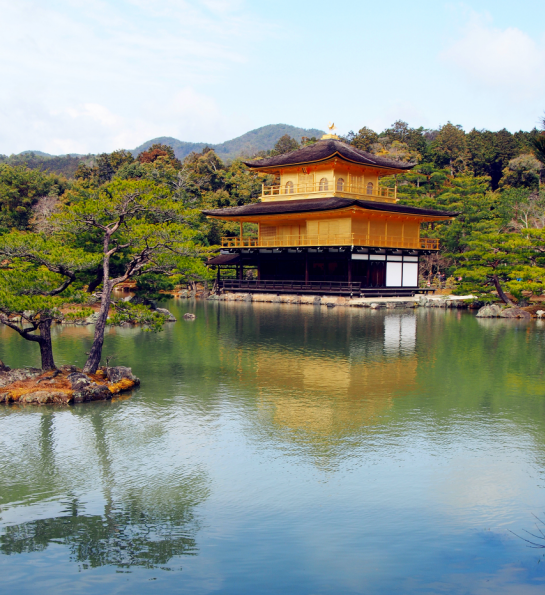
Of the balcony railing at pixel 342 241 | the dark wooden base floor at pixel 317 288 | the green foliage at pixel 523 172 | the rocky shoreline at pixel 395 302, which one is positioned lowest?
the rocky shoreline at pixel 395 302

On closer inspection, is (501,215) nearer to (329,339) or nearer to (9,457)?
(329,339)

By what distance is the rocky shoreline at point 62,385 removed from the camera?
43.7ft

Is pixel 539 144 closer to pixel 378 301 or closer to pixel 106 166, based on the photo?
→ pixel 378 301

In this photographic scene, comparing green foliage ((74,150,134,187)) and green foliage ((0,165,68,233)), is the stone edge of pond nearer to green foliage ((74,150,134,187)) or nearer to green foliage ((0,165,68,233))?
green foliage ((0,165,68,233))

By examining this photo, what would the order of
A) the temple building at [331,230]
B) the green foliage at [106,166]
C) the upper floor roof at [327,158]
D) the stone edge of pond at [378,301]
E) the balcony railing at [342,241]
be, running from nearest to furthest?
the stone edge of pond at [378,301]
the balcony railing at [342,241]
the temple building at [331,230]
the upper floor roof at [327,158]
the green foliage at [106,166]

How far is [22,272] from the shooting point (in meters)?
13.7

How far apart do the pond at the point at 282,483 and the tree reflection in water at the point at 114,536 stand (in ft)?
0.08

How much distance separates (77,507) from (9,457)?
2625mm

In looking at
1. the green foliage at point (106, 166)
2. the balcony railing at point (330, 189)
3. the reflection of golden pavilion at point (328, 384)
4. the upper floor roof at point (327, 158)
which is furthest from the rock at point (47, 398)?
the green foliage at point (106, 166)

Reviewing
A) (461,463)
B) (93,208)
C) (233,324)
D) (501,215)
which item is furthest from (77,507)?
(501,215)

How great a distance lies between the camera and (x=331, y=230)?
43.0 meters

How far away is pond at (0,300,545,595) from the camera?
21.9 feet

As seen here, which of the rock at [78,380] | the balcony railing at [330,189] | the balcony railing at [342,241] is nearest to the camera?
the rock at [78,380]

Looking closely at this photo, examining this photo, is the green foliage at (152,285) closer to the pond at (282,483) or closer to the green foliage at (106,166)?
the pond at (282,483)
